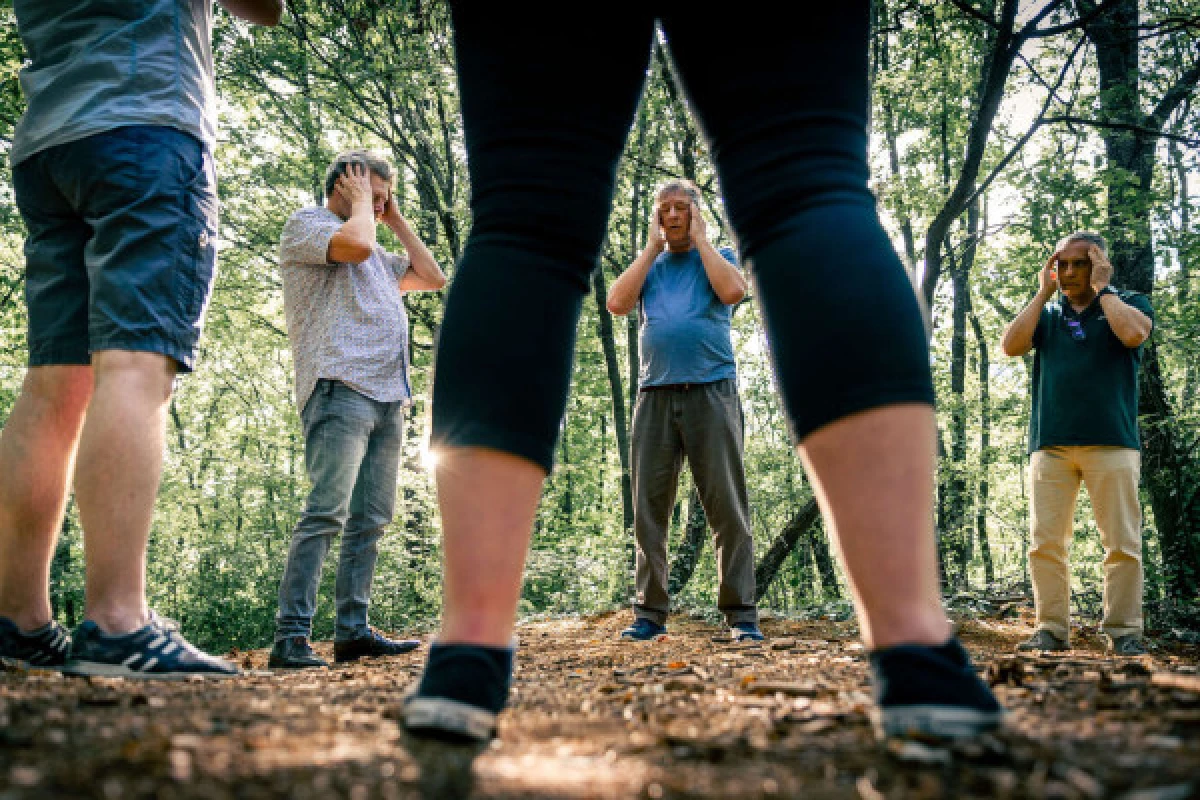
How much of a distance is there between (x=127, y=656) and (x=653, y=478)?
12.0ft

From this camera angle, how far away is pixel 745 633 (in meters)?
4.62

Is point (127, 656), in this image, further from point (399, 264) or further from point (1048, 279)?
point (1048, 279)

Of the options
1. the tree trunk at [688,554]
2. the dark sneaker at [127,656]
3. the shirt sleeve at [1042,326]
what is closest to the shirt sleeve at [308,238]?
the dark sneaker at [127,656]

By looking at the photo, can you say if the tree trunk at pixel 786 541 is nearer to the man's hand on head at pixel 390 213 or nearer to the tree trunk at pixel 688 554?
the tree trunk at pixel 688 554

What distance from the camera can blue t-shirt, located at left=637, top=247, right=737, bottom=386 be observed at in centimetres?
507

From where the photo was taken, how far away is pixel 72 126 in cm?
210

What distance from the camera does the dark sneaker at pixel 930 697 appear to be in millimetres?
984

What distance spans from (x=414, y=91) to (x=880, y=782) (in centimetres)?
945

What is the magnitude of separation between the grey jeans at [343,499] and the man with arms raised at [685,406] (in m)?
1.57

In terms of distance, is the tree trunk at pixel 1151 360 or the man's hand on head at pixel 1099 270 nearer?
the man's hand on head at pixel 1099 270

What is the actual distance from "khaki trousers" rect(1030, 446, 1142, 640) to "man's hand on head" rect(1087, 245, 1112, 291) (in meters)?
1.07

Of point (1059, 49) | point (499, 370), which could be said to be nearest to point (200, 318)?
point (499, 370)

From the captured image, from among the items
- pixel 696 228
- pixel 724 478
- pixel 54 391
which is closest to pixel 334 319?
pixel 54 391

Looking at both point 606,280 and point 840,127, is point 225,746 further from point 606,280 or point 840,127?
point 606,280
